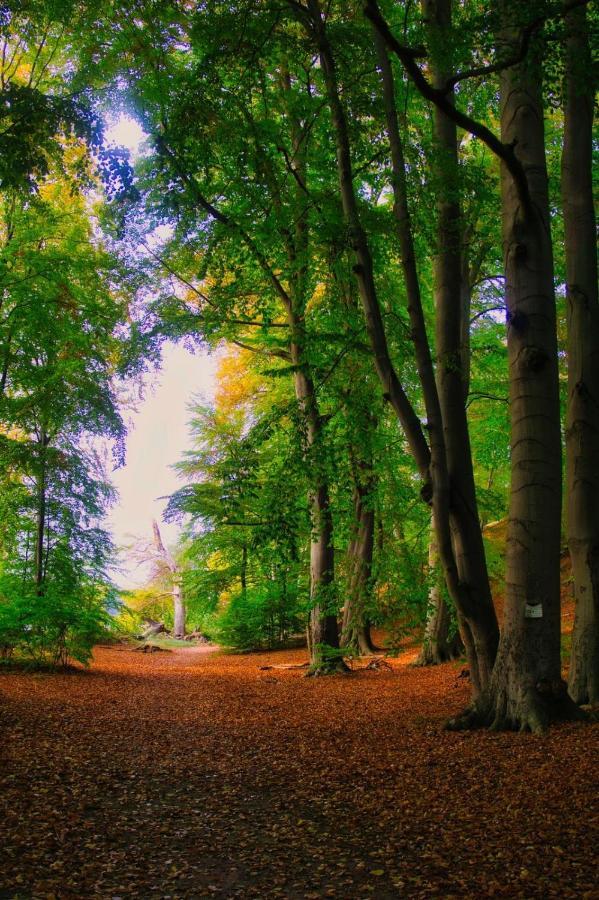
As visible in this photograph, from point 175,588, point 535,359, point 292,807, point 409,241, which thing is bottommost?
point 175,588

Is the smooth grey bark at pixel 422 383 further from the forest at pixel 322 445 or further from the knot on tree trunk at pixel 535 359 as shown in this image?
the knot on tree trunk at pixel 535 359

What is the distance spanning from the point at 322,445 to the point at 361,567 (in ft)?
→ 9.40

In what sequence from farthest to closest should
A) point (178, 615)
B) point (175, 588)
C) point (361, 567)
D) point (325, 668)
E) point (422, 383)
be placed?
point (175, 588), point (178, 615), point (325, 668), point (361, 567), point (422, 383)

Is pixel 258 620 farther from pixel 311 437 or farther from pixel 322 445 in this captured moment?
pixel 322 445

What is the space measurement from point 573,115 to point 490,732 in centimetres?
621

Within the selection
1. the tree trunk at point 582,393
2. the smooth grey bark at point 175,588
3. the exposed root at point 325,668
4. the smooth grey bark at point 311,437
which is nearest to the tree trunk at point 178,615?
the smooth grey bark at point 175,588

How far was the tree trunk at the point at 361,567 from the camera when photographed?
8406 millimetres

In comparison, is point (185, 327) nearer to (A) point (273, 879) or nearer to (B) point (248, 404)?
(B) point (248, 404)

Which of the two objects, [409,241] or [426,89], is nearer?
[426,89]

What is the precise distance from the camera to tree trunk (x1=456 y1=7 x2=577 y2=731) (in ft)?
18.2

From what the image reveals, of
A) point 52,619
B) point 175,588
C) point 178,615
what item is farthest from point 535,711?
point 175,588

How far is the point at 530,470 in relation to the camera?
568cm

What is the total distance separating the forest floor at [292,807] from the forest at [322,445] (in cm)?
3

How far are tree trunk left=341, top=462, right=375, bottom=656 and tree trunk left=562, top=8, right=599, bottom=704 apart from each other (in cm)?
262
